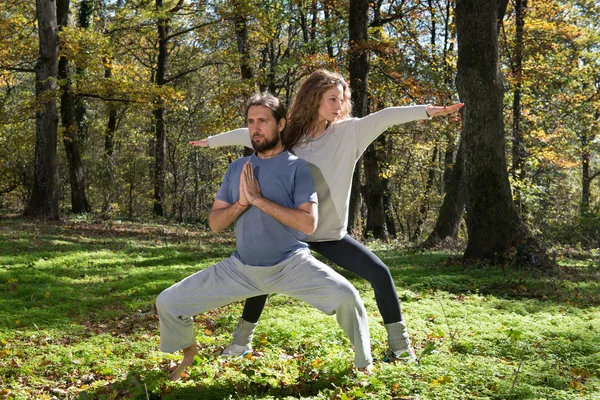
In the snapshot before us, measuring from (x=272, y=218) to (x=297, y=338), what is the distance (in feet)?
6.57

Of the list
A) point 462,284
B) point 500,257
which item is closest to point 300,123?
point 462,284

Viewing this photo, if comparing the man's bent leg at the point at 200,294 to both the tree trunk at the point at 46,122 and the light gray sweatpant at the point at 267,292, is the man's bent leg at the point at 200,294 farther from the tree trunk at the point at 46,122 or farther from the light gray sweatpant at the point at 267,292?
the tree trunk at the point at 46,122

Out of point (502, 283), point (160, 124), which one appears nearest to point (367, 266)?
point (502, 283)

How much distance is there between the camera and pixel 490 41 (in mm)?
9859

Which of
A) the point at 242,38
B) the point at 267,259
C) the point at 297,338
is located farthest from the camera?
the point at 242,38

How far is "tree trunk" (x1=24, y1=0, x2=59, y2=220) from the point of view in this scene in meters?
16.7

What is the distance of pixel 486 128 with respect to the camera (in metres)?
9.89

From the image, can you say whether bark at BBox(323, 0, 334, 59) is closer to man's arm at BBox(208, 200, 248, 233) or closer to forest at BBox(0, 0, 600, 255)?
forest at BBox(0, 0, 600, 255)

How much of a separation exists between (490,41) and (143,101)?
43.6ft

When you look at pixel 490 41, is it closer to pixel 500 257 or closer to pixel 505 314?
pixel 500 257

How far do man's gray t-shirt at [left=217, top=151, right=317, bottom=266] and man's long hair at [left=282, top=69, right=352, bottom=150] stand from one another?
19.2 inches

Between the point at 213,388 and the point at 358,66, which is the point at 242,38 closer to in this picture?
the point at 358,66

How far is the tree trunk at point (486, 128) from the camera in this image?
32.3ft

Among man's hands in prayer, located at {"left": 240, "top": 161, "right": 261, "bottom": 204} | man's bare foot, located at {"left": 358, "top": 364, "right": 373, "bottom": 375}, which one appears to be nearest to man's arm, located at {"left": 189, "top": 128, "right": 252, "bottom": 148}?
man's hands in prayer, located at {"left": 240, "top": 161, "right": 261, "bottom": 204}
